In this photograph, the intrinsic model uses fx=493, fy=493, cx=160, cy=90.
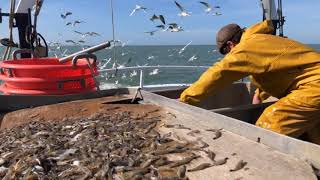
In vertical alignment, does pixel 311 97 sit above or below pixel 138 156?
above

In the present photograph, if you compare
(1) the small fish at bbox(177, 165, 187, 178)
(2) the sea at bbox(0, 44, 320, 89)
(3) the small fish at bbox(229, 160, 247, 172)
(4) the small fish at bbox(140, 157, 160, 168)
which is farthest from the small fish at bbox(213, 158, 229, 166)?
(2) the sea at bbox(0, 44, 320, 89)

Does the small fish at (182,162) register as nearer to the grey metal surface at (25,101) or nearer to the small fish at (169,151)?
the small fish at (169,151)

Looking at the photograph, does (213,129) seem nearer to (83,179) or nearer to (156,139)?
(156,139)

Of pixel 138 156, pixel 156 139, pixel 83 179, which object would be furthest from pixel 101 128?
pixel 83 179

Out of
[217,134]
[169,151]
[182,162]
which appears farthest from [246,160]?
[217,134]

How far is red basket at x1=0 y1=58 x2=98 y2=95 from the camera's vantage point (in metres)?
7.33

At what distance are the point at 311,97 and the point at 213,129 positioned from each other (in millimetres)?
1114

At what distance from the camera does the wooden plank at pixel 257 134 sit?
4.24 metres

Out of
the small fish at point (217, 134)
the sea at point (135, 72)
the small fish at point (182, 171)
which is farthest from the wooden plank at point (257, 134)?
the sea at point (135, 72)

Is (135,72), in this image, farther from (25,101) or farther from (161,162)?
(161,162)

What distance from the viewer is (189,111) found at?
5.94m

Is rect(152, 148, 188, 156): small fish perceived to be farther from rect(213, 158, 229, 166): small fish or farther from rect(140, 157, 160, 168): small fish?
rect(213, 158, 229, 166): small fish

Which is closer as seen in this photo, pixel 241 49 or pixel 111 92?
pixel 241 49

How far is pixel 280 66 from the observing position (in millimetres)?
5379
